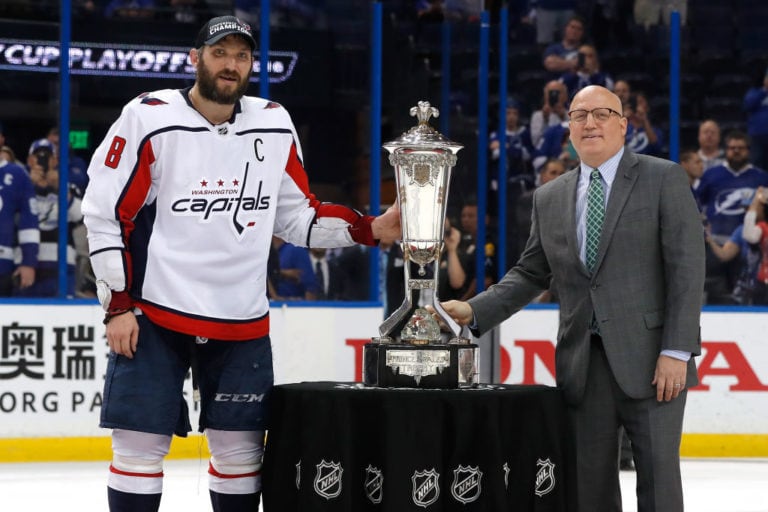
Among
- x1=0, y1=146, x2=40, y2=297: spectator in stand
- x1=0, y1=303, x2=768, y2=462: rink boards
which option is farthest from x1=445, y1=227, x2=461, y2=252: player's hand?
x1=0, y1=146, x2=40, y2=297: spectator in stand

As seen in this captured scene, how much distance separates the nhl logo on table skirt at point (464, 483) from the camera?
3031 millimetres

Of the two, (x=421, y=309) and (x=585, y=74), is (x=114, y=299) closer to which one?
(x=421, y=309)

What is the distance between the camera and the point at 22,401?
663 cm

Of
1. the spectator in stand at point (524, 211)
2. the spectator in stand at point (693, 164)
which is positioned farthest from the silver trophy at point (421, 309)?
the spectator in stand at point (693, 164)

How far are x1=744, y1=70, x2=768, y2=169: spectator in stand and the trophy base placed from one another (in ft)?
17.6

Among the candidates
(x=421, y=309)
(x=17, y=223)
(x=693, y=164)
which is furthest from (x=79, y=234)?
(x=421, y=309)

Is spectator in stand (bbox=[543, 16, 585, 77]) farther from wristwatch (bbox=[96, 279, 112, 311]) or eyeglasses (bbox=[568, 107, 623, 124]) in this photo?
wristwatch (bbox=[96, 279, 112, 311])

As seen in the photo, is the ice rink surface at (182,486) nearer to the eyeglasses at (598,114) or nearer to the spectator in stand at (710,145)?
the spectator in stand at (710,145)

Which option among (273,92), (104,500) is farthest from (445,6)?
(104,500)

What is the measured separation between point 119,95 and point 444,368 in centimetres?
465

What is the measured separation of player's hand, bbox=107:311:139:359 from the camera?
10.3ft

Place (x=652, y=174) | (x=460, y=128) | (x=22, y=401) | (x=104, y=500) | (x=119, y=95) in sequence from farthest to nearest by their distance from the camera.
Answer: (x=460, y=128) < (x=119, y=95) < (x=22, y=401) < (x=104, y=500) < (x=652, y=174)

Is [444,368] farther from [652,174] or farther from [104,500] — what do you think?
[104,500]

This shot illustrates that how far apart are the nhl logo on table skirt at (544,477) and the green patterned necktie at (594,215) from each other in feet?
1.70
